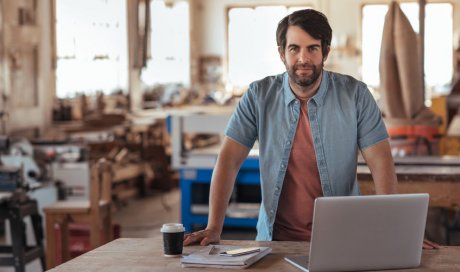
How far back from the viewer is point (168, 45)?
15906 mm

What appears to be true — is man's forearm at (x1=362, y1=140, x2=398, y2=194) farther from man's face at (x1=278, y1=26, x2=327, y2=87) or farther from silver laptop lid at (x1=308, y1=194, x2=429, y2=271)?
silver laptop lid at (x1=308, y1=194, x2=429, y2=271)

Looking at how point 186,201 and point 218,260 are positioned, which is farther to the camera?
point 186,201

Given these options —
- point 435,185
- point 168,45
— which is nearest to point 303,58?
point 435,185

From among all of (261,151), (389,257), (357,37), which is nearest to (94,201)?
(261,151)

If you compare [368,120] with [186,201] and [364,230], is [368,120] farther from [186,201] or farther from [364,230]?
[186,201]

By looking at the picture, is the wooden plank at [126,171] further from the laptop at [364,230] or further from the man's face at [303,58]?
the laptop at [364,230]

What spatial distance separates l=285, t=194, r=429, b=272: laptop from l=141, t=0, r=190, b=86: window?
11.7 meters

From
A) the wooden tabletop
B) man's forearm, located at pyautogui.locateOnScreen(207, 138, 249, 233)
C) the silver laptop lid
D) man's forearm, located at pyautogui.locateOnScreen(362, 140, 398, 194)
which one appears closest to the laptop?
the silver laptop lid

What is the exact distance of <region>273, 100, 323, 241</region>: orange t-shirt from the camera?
10.6 feet

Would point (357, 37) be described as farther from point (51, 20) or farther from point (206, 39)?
point (51, 20)

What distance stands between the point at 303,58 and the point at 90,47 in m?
9.11

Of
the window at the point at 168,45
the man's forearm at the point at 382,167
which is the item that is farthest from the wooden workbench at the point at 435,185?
the window at the point at 168,45

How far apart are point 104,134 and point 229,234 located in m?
3.86

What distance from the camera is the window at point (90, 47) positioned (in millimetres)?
10768
